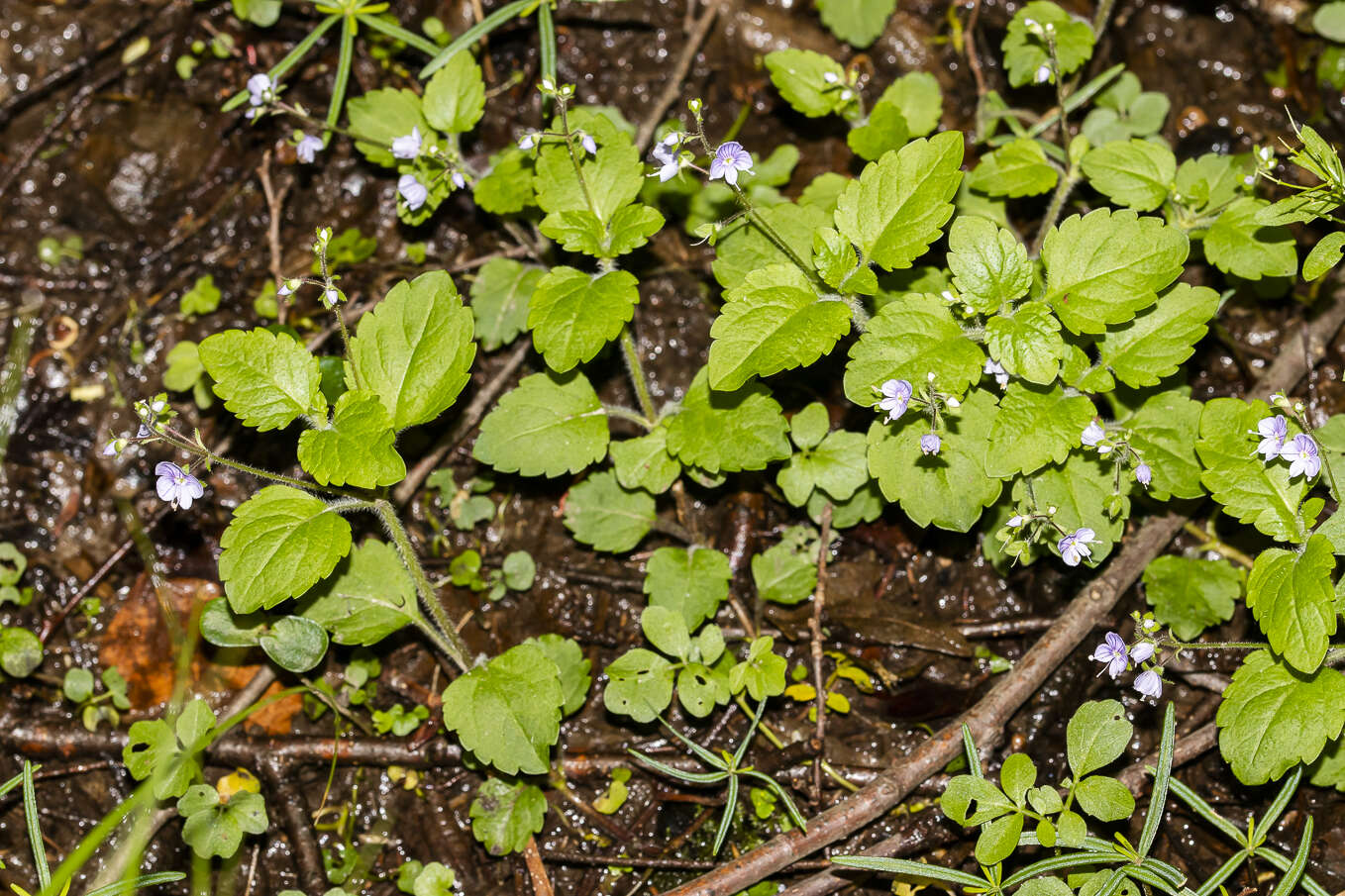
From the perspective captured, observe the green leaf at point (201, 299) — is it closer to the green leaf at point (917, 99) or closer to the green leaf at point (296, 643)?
the green leaf at point (296, 643)

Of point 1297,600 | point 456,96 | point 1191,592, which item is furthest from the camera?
point 456,96

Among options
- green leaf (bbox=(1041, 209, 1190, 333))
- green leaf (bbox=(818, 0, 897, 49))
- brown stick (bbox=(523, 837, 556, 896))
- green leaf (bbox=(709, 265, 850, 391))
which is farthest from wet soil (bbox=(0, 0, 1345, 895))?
green leaf (bbox=(1041, 209, 1190, 333))

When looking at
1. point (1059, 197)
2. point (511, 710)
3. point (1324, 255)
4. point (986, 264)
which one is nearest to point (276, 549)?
point (511, 710)

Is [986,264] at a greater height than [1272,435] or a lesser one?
greater

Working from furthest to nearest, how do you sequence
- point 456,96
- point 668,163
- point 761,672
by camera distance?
point 456,96 < point 761,672 < point 668,163

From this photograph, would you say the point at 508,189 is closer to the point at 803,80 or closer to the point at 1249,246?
the point at 803,80

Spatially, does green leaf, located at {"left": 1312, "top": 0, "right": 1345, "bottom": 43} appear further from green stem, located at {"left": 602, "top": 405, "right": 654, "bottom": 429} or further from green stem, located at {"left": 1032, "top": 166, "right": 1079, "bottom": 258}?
green stem, located at {"left": 602, "top": 405, "right": 654, "bottom": 429}

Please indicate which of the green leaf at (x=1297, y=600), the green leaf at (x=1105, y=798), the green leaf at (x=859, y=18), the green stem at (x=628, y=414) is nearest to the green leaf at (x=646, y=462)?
the green stem at (x=628, y=414)
